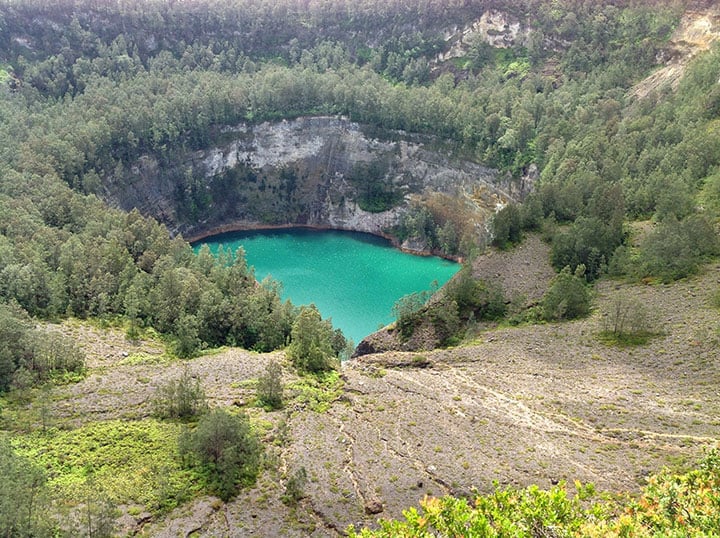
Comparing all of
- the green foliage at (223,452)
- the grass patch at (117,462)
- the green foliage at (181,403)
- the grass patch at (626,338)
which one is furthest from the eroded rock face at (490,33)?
the green foliage at (223,452)

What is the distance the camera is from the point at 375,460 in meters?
30.3

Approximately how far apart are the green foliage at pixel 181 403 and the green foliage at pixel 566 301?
26.1 m

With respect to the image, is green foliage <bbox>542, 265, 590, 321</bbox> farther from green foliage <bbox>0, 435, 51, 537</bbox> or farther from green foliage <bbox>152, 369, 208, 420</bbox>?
green foliage <bbox>0, 435, 51, 537</bbox>

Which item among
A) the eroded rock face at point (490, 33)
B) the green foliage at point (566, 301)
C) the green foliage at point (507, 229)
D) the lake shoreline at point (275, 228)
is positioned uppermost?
the eroded rock face at point (490, 33)

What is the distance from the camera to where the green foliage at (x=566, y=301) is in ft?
152

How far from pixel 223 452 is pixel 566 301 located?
2823 cm

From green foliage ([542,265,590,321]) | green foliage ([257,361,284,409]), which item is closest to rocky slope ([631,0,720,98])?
green foliage ([542,265,590,321])

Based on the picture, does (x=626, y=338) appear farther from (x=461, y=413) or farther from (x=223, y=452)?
(x=223, y=452)

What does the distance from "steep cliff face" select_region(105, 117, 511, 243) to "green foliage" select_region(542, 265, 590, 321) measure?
43642 millimetres

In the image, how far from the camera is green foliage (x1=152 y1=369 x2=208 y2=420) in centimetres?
3422

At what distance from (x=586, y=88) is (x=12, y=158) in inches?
2858

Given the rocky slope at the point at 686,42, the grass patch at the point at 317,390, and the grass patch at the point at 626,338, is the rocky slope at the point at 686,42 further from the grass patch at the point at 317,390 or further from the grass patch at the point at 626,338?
the grass patch at the point at 317,390

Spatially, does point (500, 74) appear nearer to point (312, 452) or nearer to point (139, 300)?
point (139, 300)

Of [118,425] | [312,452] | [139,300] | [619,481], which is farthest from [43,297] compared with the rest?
[619,481]
